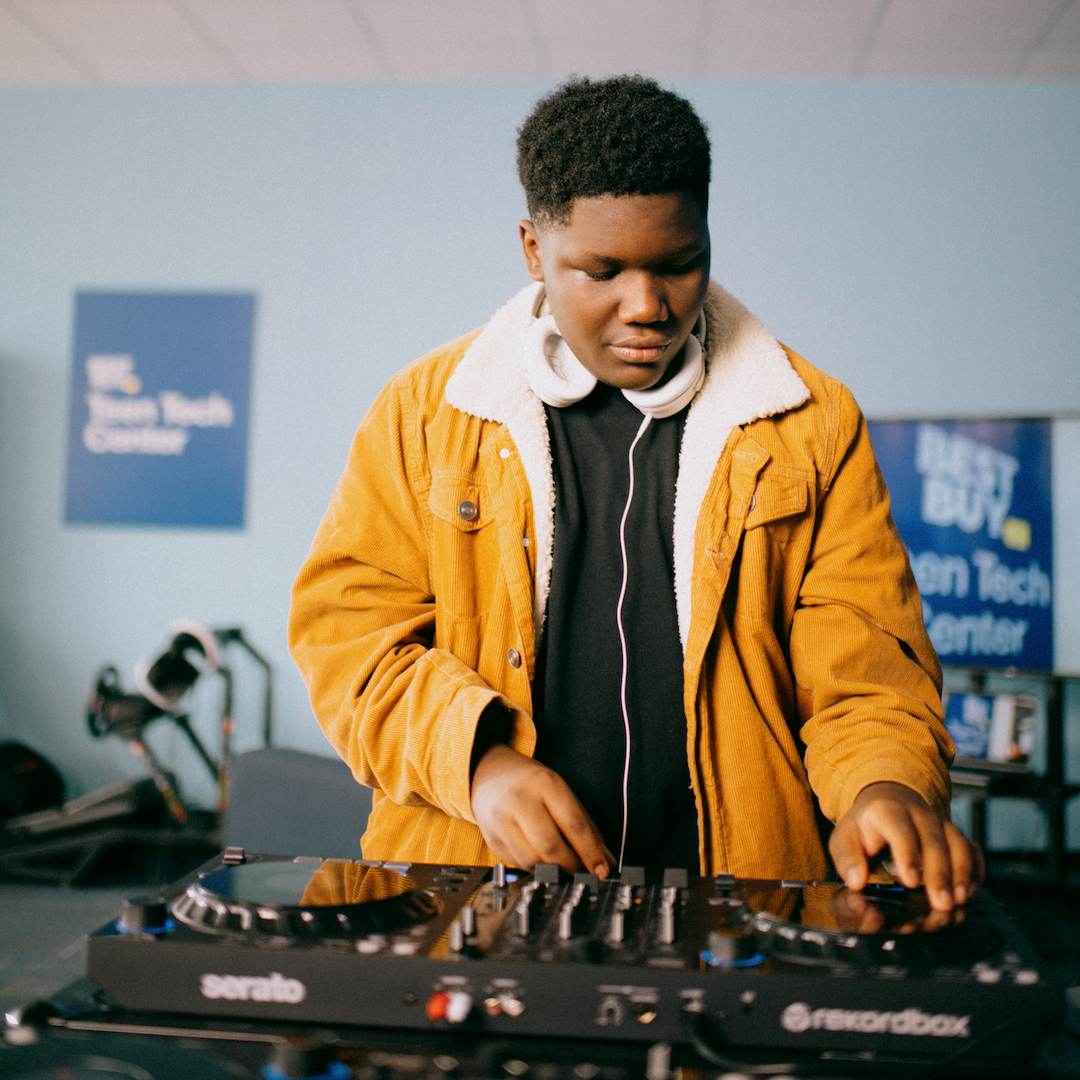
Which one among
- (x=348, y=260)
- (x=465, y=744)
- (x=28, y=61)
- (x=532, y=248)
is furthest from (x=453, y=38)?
(x=465, y=744)

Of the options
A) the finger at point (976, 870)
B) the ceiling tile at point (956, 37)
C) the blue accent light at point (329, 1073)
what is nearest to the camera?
the blue accent light at point (329, 1073)

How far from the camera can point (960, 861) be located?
69 centimetres

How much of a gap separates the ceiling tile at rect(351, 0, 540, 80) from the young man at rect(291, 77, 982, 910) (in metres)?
2.83

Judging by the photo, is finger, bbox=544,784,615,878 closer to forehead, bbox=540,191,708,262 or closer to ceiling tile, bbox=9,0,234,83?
forehead, bbox=540,191,708,262

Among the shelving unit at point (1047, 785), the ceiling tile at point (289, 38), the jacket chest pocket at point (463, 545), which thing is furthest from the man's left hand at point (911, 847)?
the ceiling tile at point (289, 38)

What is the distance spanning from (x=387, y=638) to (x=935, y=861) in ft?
1.72

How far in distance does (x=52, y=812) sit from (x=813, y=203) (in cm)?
370

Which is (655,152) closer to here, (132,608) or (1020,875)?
(1020,875)

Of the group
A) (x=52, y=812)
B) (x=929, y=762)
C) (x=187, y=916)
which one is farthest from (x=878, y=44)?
(x=52, y=812)

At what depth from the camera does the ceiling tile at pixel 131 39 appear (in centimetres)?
354

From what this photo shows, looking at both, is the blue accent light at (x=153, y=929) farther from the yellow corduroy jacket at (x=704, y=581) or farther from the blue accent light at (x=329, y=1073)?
the yellow corduroy jacket at (x=704, y=581)

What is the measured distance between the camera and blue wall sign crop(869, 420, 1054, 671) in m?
3.44

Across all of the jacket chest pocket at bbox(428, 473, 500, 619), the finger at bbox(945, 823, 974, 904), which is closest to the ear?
the jacket chest pocket at bbox(428, 473, 500, 619)

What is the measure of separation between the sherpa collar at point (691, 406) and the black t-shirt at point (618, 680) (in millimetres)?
19
